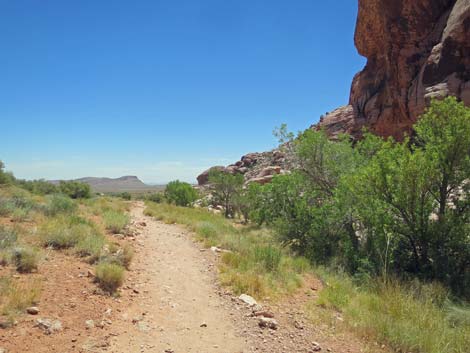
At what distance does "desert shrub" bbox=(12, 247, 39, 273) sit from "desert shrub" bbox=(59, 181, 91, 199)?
2112cm

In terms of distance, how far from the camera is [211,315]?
15.0 feet

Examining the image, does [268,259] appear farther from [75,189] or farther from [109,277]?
[75,189]

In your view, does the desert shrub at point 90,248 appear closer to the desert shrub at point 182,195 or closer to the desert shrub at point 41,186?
the desert shrub at point 41,186

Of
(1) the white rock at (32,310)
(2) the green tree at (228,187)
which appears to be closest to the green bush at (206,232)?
(1) the white rock at (32,310)

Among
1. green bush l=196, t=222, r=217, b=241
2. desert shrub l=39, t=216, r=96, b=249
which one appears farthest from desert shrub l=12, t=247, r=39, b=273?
green bush l=196, t=222, r=217, b=241

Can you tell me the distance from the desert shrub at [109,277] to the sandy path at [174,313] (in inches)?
11.3

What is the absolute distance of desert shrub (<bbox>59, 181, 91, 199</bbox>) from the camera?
24.3m

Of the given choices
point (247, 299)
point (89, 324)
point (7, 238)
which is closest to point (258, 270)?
point (247, 299)

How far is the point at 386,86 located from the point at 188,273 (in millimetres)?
24734

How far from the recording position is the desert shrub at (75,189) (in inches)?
958

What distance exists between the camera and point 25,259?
492cm

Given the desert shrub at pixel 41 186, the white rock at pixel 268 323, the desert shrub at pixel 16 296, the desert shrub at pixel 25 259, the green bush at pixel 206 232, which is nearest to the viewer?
the desert shrub at pixel 16 296

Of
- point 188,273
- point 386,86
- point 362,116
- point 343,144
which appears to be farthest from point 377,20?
point 188,273

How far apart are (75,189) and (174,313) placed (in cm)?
2416
